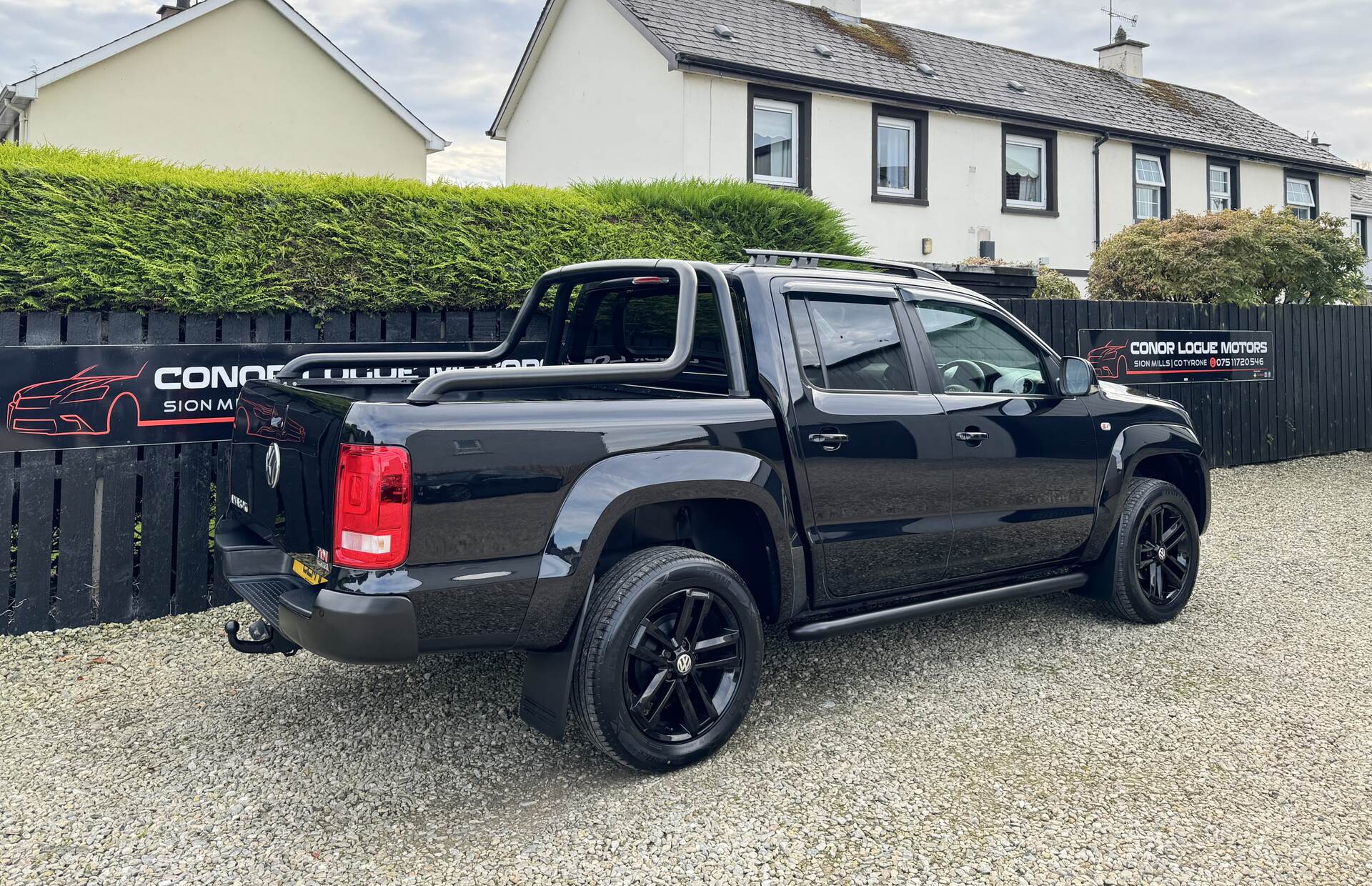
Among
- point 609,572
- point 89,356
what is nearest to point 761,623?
point 609,572

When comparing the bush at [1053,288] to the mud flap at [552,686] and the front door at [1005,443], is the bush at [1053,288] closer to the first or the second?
the front door at [1005,443]

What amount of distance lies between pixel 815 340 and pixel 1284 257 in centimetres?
1070

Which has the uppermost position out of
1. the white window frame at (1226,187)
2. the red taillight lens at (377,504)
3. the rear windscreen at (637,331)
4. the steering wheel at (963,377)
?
the white window frame at (1226,187)

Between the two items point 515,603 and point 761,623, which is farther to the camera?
point 761,623

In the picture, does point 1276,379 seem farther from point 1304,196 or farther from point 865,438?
point 1304,196

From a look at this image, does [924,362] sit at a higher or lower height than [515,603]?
higher

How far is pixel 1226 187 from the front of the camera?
2167 centimetres

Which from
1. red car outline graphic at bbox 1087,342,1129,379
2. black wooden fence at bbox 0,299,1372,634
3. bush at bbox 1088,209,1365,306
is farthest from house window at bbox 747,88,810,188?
black wooden fence at bbox 0,299,1372,634

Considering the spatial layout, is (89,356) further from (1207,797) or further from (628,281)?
(1207,797)

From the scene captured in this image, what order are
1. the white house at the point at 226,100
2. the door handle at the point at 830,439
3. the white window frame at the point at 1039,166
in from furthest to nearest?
the white window frame at the point at 1039,166 → the white house at the point at 226,100 → the door handle at the point at 830,439

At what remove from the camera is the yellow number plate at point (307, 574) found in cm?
335

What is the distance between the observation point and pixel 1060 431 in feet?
16.1

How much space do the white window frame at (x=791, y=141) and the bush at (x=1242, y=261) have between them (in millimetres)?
5009

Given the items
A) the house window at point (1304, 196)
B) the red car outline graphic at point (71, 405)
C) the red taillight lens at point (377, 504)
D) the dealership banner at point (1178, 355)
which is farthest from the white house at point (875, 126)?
the red taillight lens at point (377, 504)
